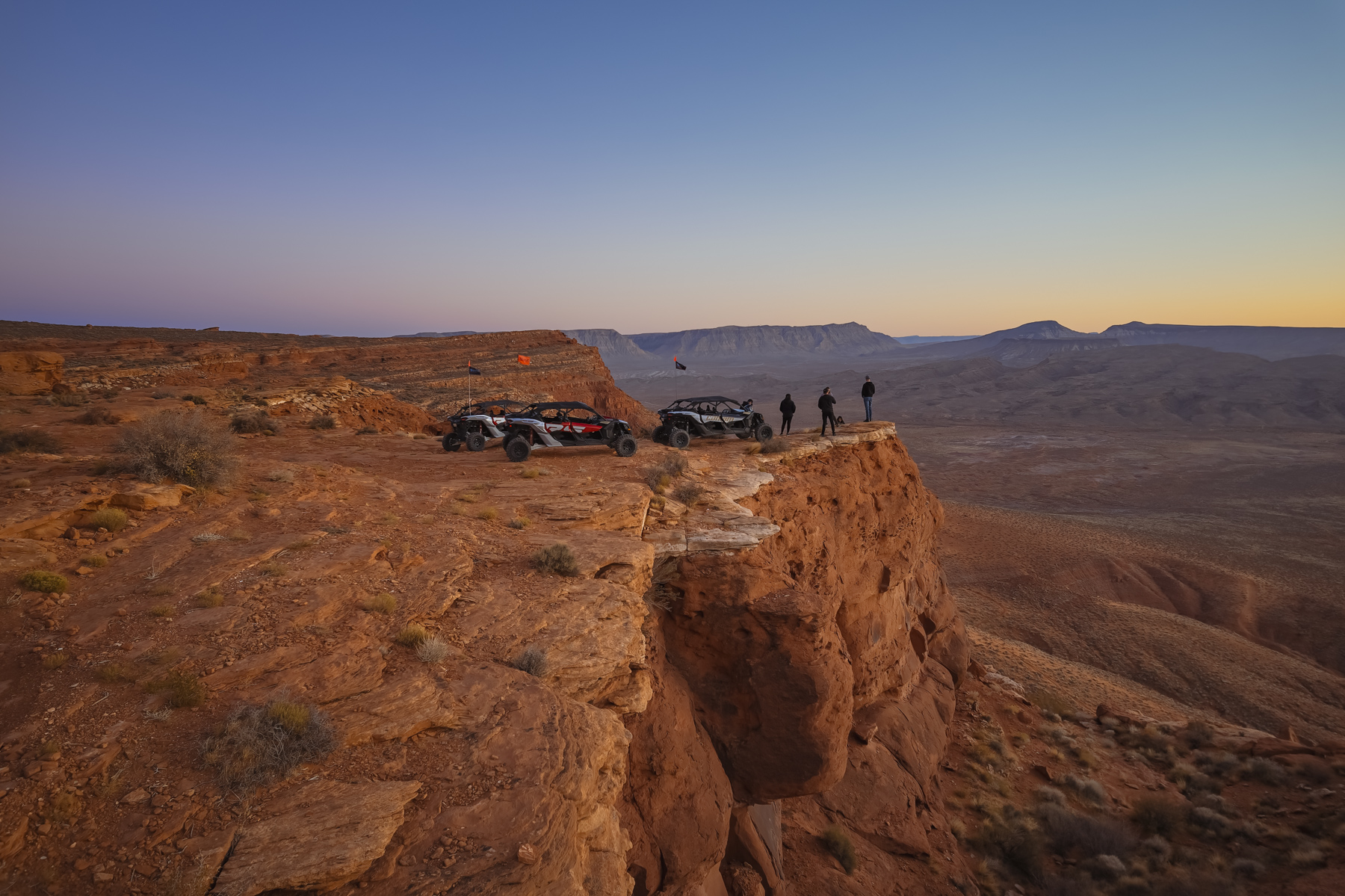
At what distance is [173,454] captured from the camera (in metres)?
9.33

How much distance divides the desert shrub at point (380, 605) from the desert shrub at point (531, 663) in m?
1.68

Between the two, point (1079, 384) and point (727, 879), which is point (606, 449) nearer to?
point (727, 879)

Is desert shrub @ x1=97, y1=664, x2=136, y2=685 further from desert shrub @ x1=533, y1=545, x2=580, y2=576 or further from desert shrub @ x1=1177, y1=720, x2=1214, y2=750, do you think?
desert shrub @ x1=1177, y1=720, x2=1214, y2=750

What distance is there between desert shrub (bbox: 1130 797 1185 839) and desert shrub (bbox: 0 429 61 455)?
77.6ft

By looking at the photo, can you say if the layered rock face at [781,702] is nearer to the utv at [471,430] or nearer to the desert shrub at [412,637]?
the desert shrub at [412,637]

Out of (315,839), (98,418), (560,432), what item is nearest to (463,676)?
(315,839)

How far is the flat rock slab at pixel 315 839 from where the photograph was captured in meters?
3.88

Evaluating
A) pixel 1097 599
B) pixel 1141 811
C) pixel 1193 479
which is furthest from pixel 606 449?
pixel 1193 479

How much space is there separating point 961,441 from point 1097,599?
52.6 meters

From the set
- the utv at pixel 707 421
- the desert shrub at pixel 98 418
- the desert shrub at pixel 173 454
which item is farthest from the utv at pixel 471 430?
the desert shrub at pixel 98 418

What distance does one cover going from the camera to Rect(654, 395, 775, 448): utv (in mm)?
17766

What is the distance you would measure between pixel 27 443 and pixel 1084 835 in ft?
73.4

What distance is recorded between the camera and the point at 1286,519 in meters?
39.2

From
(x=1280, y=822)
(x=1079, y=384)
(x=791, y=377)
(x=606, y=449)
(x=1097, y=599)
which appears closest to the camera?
(x=1280, y=822)
